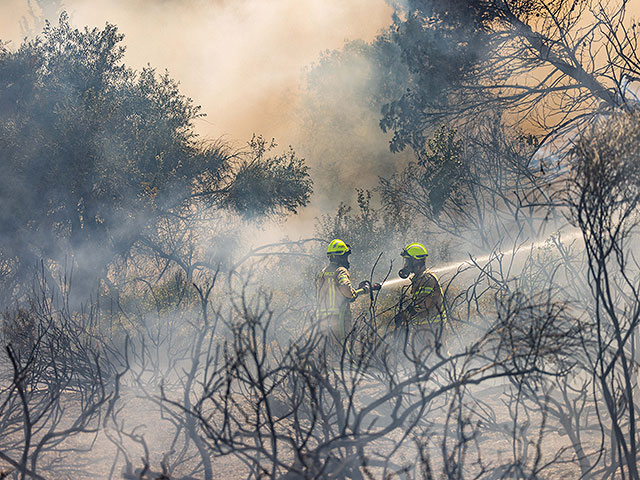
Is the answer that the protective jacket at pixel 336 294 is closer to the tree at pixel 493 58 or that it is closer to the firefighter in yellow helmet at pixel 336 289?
the firefighter in yellow helmet at pixel 336 289

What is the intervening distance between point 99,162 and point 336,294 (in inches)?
280

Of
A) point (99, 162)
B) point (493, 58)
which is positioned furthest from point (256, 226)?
point (493, 58)

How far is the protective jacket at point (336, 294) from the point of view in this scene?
760cm

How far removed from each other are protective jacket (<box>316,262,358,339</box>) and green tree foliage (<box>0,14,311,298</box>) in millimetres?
5889

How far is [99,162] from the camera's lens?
12.8m

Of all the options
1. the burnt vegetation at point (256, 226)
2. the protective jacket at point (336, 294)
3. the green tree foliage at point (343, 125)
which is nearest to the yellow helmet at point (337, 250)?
the protective jacket at point (336, 294)

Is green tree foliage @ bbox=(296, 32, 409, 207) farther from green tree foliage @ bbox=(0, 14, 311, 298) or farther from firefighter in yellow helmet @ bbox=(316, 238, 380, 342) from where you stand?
firefighter in yellow helmet @ bbox=(316, 238, 380, 342)

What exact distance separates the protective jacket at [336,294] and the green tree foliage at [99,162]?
5889mm

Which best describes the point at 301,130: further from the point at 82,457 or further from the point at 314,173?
the point at 82,457

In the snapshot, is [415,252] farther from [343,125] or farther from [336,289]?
[343,125]

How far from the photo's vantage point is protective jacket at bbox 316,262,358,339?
7597 millimetres

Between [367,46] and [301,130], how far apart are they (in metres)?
6.90

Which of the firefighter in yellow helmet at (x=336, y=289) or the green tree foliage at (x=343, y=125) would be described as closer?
the firefighter in yellow helmet at (x=336, y=289)

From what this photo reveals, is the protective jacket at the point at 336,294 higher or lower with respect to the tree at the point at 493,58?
lower
